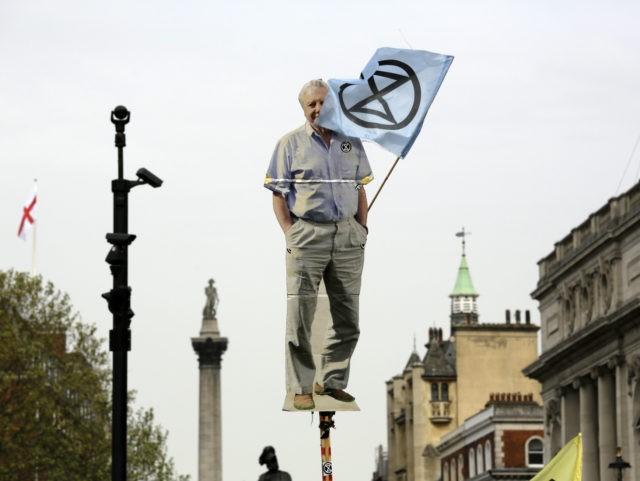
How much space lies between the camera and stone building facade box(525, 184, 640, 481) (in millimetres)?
82000

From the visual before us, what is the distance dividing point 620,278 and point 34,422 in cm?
2732

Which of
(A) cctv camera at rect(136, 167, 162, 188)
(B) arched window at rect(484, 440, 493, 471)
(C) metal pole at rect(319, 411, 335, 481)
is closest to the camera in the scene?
(C) metal pole at rect(319, 411, 335, 481)

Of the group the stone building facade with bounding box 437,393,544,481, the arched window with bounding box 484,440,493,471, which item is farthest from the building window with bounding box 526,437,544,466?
the arched window with bounding box 484,440,493,471

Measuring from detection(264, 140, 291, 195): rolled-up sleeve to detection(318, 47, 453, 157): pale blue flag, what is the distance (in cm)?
83

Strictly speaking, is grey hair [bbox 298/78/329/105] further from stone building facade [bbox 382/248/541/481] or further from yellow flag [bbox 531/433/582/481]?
stone building facade [bbox 382/248/541/481]

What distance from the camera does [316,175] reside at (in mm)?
18781

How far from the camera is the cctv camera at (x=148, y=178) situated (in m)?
25.0

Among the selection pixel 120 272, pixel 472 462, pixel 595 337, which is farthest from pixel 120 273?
pixel 472 462

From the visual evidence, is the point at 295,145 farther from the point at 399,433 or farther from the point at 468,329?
the point at 399,433

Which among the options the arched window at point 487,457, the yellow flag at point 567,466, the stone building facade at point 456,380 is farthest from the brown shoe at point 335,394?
the stone building facade at point 456,380

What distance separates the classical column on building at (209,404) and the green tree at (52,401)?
2574 cm

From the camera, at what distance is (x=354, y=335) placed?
740 inches

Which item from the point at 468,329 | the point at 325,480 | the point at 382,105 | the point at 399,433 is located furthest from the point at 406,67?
the point at 399,433

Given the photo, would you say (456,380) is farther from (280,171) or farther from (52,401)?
(280,171)
